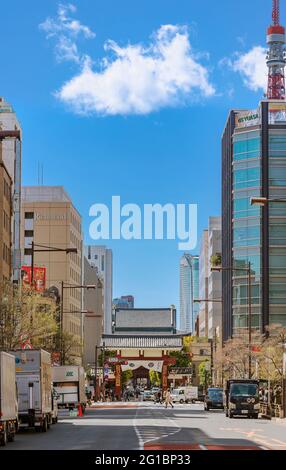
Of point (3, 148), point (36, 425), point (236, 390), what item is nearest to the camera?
point (36, 425)

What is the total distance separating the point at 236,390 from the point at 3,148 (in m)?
53.5

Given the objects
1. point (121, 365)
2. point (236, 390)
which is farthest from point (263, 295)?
point (236, 390)

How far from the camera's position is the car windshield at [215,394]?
89.7m

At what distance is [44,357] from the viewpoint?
154 feet

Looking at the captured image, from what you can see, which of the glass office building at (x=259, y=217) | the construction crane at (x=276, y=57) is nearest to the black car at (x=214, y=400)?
the glass office building at (x=259, y=217)

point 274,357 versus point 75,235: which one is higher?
point 75,235


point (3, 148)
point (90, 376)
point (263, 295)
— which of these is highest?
point (3, 148)

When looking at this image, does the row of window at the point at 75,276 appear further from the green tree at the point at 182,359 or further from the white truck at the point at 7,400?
the white truck at the point at 7,400

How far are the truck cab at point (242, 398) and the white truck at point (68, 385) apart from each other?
35.9ft

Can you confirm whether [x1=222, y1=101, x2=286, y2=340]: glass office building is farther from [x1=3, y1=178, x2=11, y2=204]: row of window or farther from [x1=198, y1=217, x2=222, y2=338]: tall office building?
[x1=3, y1=178, x2=11, y2=204]: row of window

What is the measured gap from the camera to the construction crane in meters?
165

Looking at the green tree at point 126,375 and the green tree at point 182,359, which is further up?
the green tree at point 182,359
